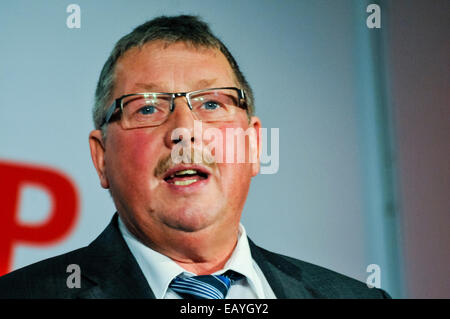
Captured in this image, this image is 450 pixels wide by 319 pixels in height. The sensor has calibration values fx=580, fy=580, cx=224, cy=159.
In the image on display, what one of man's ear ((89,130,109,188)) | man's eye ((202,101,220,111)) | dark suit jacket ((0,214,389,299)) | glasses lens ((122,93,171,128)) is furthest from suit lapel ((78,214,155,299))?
man's eye ((202,101,220,111))

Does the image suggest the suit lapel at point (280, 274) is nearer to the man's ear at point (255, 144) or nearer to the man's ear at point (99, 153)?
the man's ear at point (255, 144)

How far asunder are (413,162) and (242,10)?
68cm

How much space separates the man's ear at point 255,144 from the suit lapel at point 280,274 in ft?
0.67

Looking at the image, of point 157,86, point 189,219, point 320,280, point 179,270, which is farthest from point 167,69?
point 320,280

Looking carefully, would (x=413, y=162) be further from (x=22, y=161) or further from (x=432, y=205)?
(x=22, y=161)

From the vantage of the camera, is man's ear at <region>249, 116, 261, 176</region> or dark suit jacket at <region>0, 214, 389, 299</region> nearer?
dark suit jacket at <region>0, 214, 389, 299</region>

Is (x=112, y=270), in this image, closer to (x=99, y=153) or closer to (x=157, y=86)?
(x=99, y=153)

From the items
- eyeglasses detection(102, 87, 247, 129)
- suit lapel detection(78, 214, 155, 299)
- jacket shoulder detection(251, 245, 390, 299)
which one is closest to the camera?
suit lapel detection(78, 214, 155, 299)

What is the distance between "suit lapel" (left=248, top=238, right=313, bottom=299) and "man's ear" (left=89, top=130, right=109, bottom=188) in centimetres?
43

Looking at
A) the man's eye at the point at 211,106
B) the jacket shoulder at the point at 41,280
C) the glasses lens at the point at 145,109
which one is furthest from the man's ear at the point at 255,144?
the jacket shoulder at the point at 41,280

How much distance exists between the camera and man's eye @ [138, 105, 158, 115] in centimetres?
145

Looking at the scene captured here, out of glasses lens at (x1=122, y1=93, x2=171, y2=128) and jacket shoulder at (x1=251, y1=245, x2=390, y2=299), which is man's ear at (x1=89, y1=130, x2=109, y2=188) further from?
jacket shoulder at (x1=251, y1=245, x2=390, y2=299)

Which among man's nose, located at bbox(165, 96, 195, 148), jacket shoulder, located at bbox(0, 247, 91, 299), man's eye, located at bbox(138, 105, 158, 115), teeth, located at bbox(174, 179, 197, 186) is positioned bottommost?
jacket shoulder, located at bbox(0, 247, 91, 299)

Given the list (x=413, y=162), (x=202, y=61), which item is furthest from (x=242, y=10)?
A: (x=413, y=162)
